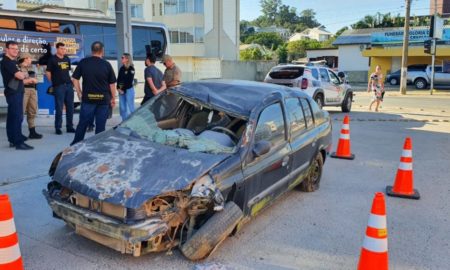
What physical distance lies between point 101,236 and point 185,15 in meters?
37.7

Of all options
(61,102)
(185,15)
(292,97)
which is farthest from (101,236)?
(185,15)

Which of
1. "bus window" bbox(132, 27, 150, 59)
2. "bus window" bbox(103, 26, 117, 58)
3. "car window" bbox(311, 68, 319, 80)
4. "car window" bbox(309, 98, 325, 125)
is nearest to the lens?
"car window" bbox(309, 98, 325, 125)

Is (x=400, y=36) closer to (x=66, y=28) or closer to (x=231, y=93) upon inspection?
(x=66, y=28)

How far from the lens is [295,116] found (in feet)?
17.4

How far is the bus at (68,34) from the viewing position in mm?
12320

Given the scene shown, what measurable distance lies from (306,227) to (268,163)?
86cm

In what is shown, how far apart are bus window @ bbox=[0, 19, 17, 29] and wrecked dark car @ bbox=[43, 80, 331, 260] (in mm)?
9229

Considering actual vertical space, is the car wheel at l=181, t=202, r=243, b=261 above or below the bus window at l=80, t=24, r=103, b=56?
below

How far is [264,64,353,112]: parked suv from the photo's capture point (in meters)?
13.9

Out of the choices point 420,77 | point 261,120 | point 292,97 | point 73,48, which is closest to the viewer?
point 261,120

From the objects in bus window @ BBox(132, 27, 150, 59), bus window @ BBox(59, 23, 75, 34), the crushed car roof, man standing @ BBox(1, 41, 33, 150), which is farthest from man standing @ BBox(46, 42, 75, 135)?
bus window @ BBox(132, 27, 150, 59)

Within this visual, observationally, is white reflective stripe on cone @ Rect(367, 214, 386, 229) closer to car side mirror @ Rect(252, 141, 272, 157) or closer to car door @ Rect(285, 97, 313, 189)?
car side mirror @ Rect(252, 141, 272, 157)

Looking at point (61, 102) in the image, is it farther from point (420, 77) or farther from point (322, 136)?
point (420, 77)

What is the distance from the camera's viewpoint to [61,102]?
29.7ft
